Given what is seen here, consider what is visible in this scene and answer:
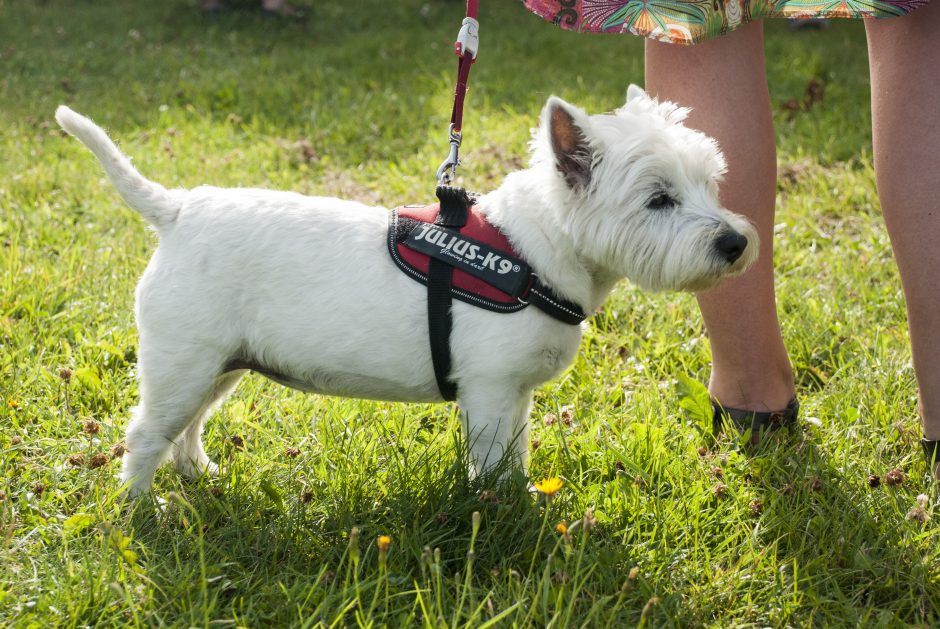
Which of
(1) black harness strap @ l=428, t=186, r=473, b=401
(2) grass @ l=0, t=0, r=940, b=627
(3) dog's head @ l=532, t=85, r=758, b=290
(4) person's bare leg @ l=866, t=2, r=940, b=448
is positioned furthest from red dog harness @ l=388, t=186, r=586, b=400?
(4) person's bare leg @ l=866, t=2, r=940, b=448

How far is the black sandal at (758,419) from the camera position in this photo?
3061 mm

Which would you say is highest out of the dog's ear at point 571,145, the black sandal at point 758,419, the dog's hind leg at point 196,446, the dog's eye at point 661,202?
the dog's ear at point 571,145

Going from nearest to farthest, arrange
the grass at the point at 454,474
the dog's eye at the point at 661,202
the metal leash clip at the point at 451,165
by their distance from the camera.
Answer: the grass at the point at 454,474 < the dog's eye at the point at 661,202 < the metal leash clip at the point at 451,165

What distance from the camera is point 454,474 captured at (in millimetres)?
2498

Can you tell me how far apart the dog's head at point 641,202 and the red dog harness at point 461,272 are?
7.2 inches

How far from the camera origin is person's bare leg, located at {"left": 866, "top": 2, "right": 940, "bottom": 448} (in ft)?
8.85

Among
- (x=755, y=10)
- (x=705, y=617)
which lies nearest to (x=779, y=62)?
(x=755, y=10)

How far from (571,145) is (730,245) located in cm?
52

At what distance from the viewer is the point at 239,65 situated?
7891 mm

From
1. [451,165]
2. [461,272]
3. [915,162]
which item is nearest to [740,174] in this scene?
[915,162]

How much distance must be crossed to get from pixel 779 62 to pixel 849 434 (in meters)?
5.84

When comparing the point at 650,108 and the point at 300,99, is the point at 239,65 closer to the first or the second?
the point at 300,99

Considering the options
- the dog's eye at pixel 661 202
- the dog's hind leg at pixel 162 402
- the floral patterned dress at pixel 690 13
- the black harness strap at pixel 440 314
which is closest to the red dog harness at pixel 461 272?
the black harness strap at pixel 440 314

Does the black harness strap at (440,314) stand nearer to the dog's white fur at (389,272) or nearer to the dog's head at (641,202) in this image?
the dog's white fur at (389,272)
